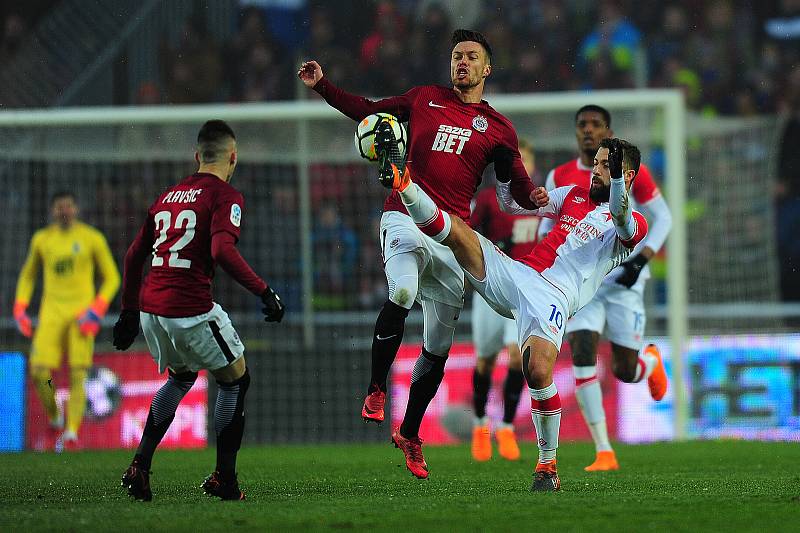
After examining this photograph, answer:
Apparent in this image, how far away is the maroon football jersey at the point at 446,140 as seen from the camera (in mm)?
7016

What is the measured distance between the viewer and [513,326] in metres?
9.48

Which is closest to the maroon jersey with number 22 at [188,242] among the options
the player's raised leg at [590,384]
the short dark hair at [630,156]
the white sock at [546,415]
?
the white sock at [546,415]

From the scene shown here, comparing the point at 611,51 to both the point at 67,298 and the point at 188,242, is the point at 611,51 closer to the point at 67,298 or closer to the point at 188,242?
the point at 67,298

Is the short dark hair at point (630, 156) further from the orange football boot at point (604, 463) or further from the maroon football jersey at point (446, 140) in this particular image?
the orange football boot at point (604, 463)

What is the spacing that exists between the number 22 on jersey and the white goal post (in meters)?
6.44

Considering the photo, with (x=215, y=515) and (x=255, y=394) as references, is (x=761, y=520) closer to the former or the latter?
(x=215, y=515)

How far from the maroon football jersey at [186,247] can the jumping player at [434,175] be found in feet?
3.70

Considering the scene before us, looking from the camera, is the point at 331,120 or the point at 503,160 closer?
the point at 503,160

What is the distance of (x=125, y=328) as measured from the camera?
6.40 m

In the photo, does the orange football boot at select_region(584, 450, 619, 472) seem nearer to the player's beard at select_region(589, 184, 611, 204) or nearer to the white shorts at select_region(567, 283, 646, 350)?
the white shorts at select_region(567, 283, 646, 350)

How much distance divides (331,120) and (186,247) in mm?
7376

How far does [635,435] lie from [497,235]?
12.9 feet

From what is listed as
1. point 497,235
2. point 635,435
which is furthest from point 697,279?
point 497,235

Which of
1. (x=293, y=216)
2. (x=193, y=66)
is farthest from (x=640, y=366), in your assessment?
(x=193, y=66)
